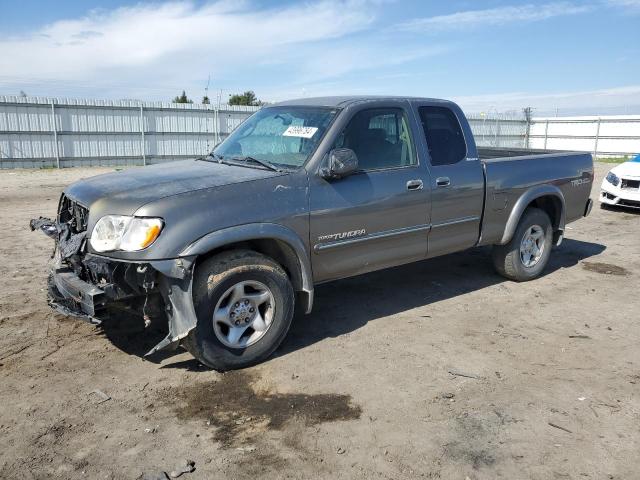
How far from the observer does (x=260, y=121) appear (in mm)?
5402

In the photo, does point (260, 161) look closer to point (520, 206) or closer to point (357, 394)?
point (357, 394)

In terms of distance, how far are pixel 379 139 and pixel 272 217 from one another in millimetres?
1397

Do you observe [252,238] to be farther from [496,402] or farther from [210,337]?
[496,402]

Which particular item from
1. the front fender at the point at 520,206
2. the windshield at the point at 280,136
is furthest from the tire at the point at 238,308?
the front fender at the point at 520,206

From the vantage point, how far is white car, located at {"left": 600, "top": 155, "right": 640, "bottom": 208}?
11250mm

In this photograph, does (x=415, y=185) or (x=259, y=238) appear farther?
(x=415, y=185)

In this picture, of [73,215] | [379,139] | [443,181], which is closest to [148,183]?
[73,215]

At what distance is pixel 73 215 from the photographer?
4500 mm

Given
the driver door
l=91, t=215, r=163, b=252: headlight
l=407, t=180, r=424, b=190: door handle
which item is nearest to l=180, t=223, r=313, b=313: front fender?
the driver door

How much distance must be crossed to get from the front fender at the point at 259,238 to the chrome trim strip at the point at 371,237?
165mm

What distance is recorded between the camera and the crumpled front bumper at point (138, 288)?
3756 millimetres

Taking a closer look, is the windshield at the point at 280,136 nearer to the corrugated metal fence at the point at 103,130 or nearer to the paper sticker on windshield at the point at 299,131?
the paper sticker on windshield at the point at 299,131

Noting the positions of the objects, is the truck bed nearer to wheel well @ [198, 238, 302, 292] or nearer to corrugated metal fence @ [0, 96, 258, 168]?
wheel well @ [198, 238, 302, 292]

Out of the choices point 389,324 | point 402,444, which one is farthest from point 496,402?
point 389,324
